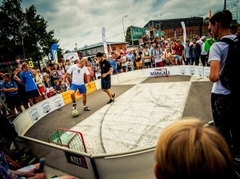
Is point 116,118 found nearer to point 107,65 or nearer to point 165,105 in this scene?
point 165,105

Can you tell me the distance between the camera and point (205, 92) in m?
7.29

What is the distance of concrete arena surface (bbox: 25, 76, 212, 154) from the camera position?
438 cm

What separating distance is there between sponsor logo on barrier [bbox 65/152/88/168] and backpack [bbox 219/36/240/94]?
2.36 meters

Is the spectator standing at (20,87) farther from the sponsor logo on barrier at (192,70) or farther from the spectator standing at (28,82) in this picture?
the sponsor logo on barrier at (192,70)

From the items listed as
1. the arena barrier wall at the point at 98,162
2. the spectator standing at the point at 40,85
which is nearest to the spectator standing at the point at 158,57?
the spectator standing at the point at 40,85

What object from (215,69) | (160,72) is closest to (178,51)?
(160,72)

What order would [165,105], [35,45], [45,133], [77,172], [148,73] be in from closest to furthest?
[77,172] < [45,133] < [165,105] < [148,73] < [35,45]

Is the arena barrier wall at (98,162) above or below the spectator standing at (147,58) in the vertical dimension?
below

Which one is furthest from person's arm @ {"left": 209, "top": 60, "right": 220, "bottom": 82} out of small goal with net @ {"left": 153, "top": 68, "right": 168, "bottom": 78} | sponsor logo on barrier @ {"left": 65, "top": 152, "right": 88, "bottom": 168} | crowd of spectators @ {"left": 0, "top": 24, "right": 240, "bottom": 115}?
small goal with net @ {"left": 153, "top": 68, "right": 168, "bottom": 78}

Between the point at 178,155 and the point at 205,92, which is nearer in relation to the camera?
the point at 178,155

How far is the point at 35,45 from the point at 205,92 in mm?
36133

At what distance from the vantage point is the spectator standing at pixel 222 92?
204 cm

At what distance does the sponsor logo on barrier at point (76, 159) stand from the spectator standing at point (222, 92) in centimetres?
212

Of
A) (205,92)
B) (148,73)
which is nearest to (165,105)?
(205,92)
